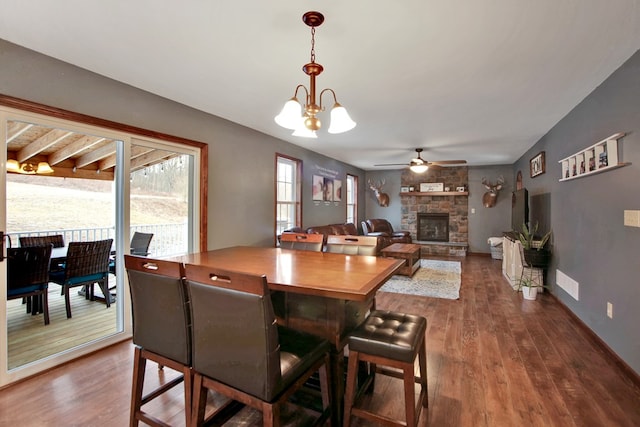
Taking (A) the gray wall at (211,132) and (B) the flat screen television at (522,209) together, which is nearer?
(A) the gray wall at (211,132)

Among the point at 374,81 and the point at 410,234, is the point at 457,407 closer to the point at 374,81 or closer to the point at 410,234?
the point at 374,81

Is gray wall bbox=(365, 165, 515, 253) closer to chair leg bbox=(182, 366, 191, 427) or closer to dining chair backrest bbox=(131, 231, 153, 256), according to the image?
dining chair backrest bbox=(131, 231, 153, 256)

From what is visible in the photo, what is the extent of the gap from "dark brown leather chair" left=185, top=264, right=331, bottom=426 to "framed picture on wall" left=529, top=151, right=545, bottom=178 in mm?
4986

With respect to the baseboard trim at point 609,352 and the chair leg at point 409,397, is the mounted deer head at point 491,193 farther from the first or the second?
the chair leg at point 409,397

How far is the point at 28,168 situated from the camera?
3.13 m

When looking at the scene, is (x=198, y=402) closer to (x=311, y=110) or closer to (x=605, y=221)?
(x=311, y=110)

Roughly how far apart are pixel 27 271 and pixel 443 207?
27.5ft

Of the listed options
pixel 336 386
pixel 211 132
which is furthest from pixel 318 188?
pixel 336 386

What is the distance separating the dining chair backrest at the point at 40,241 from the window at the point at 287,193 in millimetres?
2879

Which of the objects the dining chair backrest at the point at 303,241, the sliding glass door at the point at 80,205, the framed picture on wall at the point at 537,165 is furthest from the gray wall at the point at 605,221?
the sliding glass door at the point at 80,205

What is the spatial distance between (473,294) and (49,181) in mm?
5602

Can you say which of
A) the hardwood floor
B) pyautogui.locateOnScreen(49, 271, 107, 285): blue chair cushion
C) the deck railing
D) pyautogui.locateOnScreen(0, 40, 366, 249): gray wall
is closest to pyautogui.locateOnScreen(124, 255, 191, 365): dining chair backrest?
the hardwood floor

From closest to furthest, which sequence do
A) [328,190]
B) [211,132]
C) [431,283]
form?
[211,132] < [431,283] < [328,190]

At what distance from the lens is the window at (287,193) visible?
5245mm
